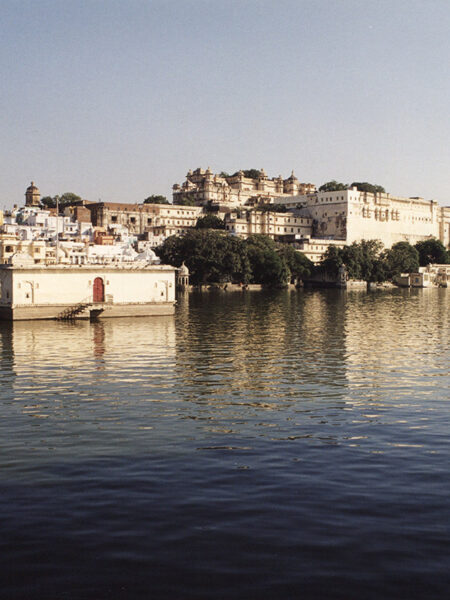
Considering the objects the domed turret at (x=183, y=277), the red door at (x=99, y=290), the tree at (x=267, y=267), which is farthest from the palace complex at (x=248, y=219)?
the red door at (x=99, y=290)

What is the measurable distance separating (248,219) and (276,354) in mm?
135983

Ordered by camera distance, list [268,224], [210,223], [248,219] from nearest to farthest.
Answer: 1. [210,223]
2. [248,219]
3. [268,224]

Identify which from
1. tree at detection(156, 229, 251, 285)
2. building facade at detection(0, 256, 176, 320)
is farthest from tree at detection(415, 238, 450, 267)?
building facade at detection(0, 256, 176, 320)

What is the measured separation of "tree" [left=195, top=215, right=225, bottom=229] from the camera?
165 m

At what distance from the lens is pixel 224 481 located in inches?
523

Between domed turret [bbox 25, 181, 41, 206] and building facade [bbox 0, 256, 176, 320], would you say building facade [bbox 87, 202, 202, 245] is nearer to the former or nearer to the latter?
domed turret [bbox 25, 181, 41, 206]

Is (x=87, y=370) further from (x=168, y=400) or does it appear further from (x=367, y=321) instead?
(x=367, y=321)

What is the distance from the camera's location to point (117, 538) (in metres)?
10.7

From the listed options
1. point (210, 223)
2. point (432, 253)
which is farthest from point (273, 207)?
point (432, 253)

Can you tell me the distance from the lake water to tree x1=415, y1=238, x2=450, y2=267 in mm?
165615

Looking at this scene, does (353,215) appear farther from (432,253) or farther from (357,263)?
(357,263)

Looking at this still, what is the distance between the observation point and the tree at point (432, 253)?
186 meters

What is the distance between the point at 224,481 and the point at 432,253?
184 meters

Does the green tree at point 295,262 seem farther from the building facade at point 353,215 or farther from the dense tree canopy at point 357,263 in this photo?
the building facade at point 353,215
